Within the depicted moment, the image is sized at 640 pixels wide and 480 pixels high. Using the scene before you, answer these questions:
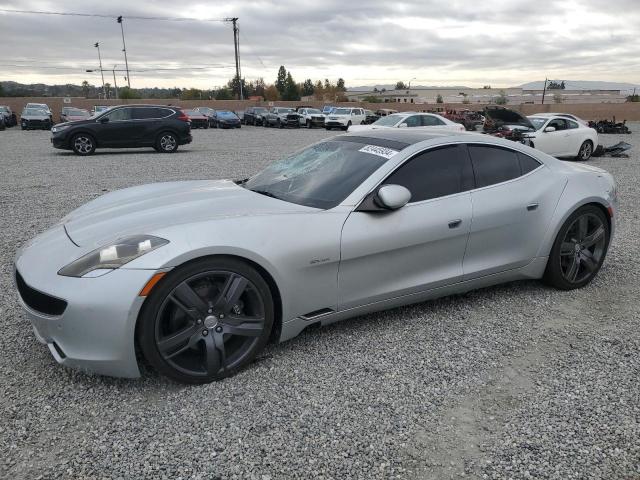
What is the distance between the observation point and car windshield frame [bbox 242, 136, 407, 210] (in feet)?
11.3

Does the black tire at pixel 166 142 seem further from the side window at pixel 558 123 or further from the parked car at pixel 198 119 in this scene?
the parked car at pixel 198 119

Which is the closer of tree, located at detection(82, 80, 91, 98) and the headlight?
the headlight

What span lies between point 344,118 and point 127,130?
19635mm

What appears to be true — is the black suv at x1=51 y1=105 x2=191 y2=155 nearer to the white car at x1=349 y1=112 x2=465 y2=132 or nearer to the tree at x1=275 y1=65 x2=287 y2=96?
the white car at x1=349 y1=112 x2=465 y2=132

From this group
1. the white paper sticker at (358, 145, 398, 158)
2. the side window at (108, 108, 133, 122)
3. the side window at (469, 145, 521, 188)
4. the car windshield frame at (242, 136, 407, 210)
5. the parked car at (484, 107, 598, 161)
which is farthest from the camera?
the side window at (108, 108, 133, 122)

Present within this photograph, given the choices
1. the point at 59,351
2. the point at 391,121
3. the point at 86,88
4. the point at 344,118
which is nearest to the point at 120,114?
the point at 391,121

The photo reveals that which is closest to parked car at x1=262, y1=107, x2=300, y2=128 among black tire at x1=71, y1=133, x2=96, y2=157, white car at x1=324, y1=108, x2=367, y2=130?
white car at x1=324, y1=108, x2=367, y2=130

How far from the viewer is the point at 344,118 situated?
33406mm

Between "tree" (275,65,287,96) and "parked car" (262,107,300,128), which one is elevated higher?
"tree" (275,65,287,96)

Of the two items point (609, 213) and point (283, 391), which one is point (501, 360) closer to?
point (283, 391)

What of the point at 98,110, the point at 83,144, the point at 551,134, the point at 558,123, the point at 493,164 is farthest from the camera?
the point at 98,110

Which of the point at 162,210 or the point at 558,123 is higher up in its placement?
the point at 162,210

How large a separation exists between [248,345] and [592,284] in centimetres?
334

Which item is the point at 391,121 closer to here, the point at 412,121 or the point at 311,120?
the point at 412,121
